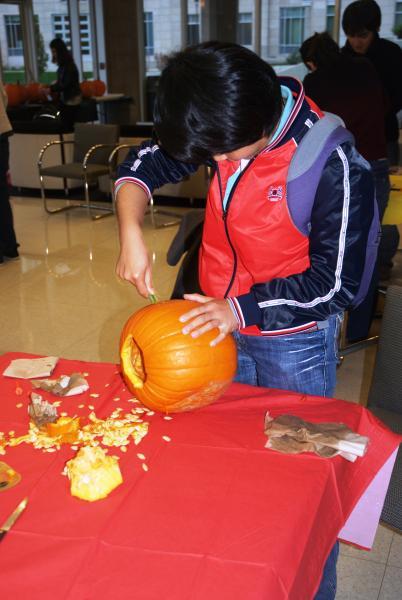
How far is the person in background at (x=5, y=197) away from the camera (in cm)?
417

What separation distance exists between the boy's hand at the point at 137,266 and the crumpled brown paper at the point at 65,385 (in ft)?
0.77

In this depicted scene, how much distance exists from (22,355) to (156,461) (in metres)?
0.57

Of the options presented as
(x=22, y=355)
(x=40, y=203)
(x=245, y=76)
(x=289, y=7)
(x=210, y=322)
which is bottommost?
(x=40, y=203)

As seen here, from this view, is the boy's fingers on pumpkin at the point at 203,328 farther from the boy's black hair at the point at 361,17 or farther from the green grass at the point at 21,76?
the green grass at the point at 21,76

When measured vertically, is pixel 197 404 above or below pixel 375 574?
above

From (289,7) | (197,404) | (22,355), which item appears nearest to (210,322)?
(197,404)

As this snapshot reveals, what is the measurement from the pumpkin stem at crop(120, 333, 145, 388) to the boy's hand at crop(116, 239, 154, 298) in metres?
0.10

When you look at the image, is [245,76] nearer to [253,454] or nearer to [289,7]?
[253,454]

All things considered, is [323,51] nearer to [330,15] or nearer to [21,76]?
[330,15]

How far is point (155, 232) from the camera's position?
17.6 feet

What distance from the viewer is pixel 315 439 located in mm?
1065

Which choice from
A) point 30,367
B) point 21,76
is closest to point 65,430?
point 30,367

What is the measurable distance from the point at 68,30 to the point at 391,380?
10.8 meters

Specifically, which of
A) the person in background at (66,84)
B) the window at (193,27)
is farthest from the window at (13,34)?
the person in background at (66,84)
